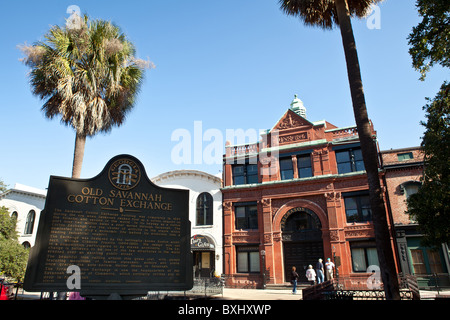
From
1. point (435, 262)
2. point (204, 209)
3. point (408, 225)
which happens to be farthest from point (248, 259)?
point (435, 262)

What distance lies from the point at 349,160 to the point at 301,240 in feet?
27.3

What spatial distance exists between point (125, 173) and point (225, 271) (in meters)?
23.5

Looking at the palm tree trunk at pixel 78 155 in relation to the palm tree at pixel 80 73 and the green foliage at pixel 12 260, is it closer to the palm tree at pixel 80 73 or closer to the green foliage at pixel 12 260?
the palm tree at pixel 80 73

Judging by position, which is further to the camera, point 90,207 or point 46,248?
point 90,207

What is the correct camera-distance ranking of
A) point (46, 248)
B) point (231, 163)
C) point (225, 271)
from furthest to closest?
point (231, 163) < point (225, 271) < point (46, 248)

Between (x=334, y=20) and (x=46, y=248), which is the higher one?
(x=334, y=20)

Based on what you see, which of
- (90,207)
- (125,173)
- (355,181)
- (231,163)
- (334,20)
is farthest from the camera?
(231,163)

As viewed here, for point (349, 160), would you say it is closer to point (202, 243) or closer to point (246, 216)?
point (246, 216)

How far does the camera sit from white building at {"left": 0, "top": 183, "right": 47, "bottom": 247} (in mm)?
37281

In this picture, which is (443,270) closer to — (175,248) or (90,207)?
(175,248)

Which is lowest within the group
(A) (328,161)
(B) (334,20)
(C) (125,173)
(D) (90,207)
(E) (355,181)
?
(D) (90,207)
